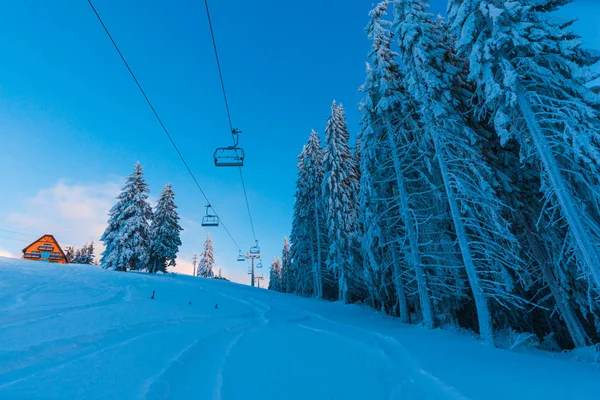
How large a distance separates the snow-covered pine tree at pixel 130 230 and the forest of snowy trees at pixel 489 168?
28189mm

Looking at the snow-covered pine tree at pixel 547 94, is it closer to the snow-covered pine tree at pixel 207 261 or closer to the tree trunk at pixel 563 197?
the tree trunk at pixel 563 197

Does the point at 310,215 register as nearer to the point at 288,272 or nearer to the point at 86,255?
the point at 288,272

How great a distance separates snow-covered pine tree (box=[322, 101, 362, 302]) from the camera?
68.1 feet

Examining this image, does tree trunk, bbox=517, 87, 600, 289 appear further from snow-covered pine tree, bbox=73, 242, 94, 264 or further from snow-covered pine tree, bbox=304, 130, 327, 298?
snow-covered pine tree, bbox=73, 242, 94, 264

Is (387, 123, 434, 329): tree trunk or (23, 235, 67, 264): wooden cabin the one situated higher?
(23, 235, 67, 264): wooden cabin

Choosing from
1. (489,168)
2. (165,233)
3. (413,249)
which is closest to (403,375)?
(413,249)

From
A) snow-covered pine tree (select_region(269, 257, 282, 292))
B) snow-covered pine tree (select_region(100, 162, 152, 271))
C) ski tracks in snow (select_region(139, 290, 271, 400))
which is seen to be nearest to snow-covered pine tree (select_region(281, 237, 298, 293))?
snow-covered pine tree (select_region(269, 257, 282, 292))

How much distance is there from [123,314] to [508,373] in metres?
8.41

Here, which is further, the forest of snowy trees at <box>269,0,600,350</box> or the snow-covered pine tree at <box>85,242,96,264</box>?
the snow-covered pine tree at <box>85,242,96,264</box>

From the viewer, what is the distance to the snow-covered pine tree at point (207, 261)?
55775mm

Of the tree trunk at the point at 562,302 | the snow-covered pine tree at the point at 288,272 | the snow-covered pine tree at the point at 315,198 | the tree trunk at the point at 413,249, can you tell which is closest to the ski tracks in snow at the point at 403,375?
the tree trunk at the point at 413,249

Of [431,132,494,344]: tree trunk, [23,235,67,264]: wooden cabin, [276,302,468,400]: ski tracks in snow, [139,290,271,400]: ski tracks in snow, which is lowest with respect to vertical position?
[276,302,468,400]: ski tracks in snow

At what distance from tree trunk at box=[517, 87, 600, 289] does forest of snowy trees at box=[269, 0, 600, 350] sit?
3cm

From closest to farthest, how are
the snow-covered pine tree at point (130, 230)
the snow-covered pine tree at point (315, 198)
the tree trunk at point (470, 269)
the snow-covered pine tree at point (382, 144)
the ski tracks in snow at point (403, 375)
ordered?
the ski tracks in snow at point (403, 375) < the tree trunk at point (470, 269) < the snow-covered pine tree at point (382, 144) < the snow-covered pine tree at point (315, 198) < the snow-covered pine tree at point (130, 230)
